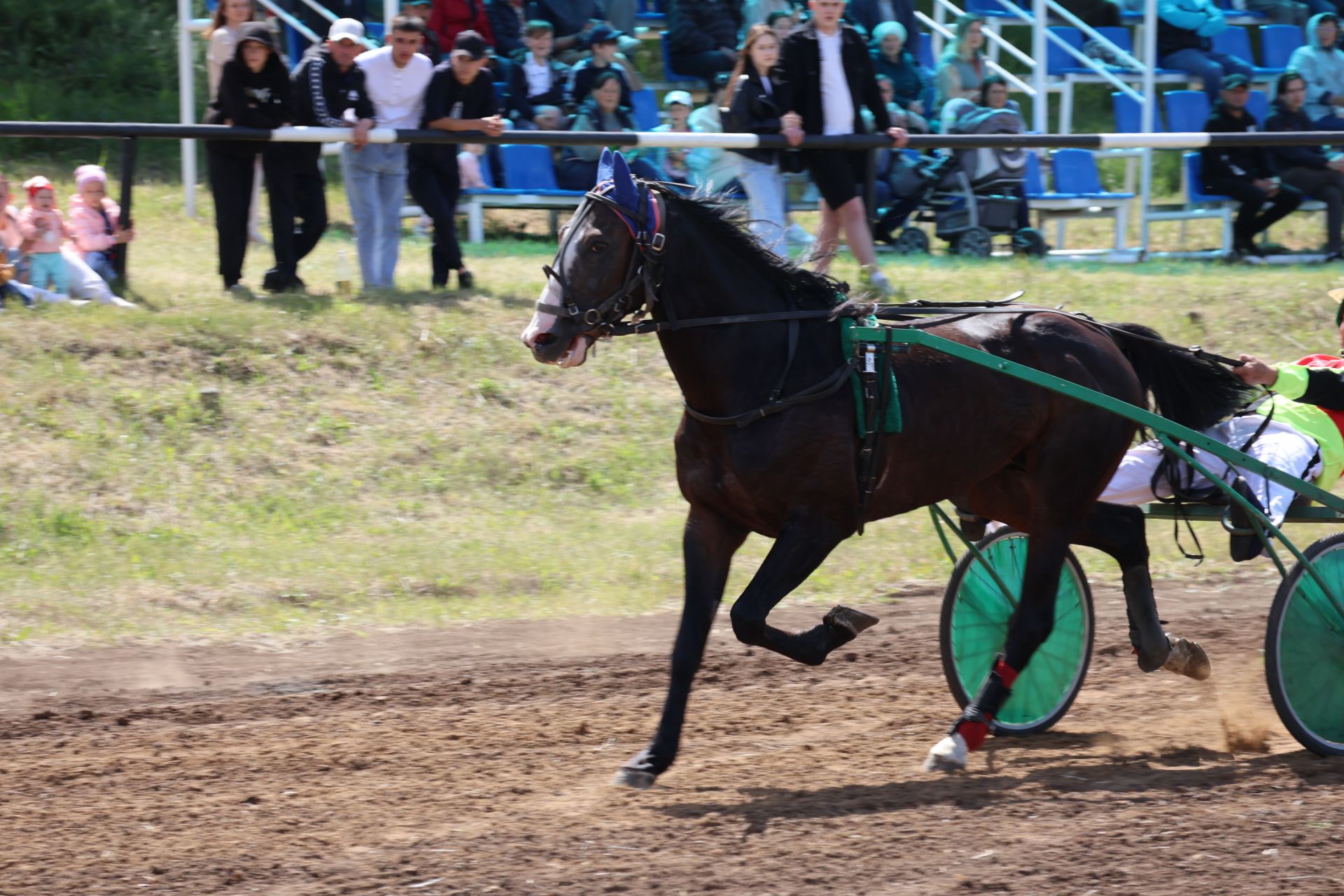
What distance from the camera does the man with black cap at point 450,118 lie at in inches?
382

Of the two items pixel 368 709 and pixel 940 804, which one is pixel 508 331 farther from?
pixel 940 804

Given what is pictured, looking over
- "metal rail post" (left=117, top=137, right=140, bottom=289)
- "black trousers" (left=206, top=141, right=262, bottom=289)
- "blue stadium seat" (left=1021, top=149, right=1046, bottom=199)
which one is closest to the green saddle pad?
"black trousers" (left=206, top=141, right=262, bottom=289)

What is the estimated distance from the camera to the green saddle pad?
204 inches

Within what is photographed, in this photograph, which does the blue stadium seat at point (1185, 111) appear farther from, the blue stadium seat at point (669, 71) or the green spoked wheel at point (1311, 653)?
the green spoked wheel at point (1311, 653)

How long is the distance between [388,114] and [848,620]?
213 inches

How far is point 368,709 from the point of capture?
598 centimetres

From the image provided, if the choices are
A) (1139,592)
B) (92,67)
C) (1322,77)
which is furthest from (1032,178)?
(92,67)

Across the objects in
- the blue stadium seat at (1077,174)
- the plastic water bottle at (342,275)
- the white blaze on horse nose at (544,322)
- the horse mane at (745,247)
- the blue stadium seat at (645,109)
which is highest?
the blue stadium seat at (645,109)

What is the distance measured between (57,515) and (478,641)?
2241 millimetres

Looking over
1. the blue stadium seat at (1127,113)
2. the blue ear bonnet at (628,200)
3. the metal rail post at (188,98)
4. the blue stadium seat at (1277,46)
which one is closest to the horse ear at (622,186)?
the blue ear bonnet at (628,200)

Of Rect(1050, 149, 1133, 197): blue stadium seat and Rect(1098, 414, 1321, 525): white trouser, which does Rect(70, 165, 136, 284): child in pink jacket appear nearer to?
Rect(1098, 414, 1321, 525): white trouser

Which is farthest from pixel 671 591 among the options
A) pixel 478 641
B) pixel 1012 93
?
pixel 1012 93

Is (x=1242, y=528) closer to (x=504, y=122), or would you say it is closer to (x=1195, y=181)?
(x=504, y=122)

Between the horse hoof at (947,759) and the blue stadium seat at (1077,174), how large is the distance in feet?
26.4
